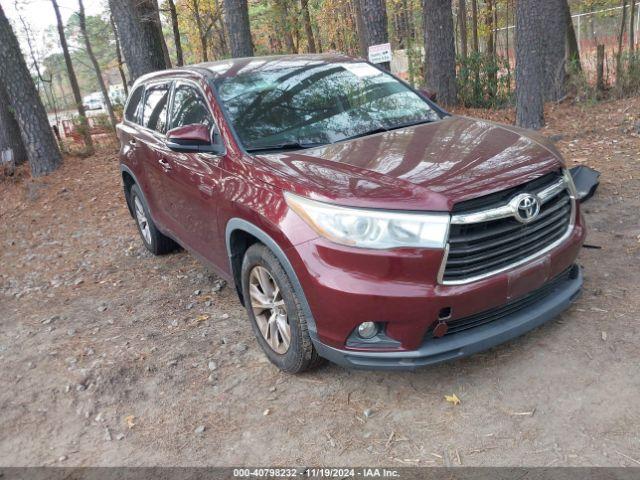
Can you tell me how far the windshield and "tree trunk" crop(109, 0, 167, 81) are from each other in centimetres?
630

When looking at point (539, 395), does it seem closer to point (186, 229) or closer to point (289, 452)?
point (289, 452)

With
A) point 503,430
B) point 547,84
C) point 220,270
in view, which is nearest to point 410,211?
point 503,430

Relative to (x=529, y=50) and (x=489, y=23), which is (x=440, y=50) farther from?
(x=489, y=23)

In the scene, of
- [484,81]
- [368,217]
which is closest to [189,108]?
[368,217]

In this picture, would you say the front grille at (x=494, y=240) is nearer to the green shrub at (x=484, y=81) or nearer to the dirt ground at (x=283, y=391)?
the dirt ground at (x=283, y=391)

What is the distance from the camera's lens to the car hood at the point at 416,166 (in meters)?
2.70

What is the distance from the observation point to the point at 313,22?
21.4m

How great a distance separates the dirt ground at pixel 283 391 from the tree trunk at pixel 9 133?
6755 millimetres

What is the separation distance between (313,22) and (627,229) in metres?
19.0

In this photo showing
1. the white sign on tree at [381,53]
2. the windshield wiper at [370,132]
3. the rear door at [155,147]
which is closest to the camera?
the windshield wiper at [370,132]

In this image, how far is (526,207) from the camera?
9.18 feet

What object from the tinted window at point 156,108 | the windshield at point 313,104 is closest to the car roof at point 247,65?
the windshield at point 313,104

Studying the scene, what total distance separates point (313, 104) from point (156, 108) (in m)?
1.83

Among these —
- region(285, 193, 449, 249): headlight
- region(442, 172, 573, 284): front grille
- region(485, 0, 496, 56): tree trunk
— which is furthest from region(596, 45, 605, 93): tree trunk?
region(285, 193, 449, 249): headlight
